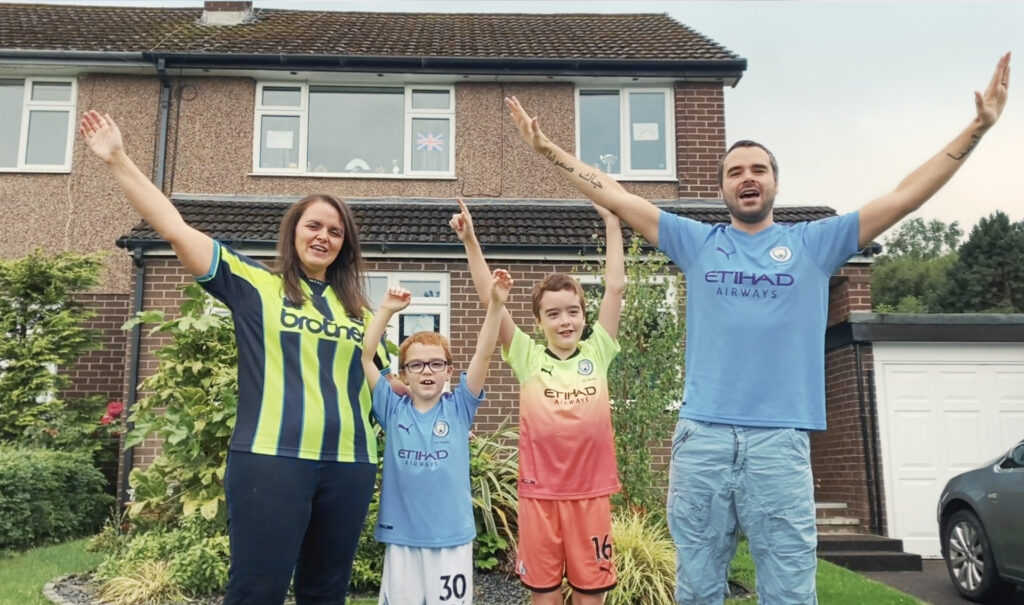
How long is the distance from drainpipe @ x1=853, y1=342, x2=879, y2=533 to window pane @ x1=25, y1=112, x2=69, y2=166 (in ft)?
36.5

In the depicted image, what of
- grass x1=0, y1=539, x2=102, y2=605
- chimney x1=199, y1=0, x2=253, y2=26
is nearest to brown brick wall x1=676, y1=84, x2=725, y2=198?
chimney x1=199, y1=0, x2=253, y2=26

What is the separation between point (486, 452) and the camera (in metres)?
6.71

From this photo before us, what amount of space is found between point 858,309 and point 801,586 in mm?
8305

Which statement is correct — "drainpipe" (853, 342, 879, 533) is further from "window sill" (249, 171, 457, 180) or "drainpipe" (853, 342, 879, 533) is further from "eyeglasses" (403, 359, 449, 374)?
"eyeglasses" (403, 359, 449, 374)

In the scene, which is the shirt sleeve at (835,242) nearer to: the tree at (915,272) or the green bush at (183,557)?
the green bush at (183,557)

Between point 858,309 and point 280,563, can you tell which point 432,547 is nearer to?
point 280,563

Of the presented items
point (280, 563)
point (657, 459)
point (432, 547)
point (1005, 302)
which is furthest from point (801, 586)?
point (1005, 302)

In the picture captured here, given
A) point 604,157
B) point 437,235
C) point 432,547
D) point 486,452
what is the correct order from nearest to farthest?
point 432,547
point 486,452
point 437,235
point 604,157

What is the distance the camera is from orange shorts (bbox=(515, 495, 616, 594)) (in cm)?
332

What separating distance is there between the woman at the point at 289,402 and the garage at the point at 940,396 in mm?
8417

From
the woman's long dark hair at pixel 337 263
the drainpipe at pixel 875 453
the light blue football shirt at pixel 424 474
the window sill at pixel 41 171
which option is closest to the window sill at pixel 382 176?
the window sill at pixel 41 171

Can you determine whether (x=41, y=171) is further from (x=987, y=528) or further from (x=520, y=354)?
(x=987, y=528)

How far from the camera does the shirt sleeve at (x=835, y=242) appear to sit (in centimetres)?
264

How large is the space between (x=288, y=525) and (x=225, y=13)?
1376 centimetres
